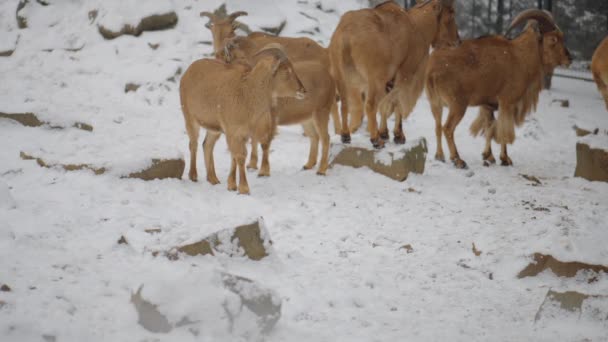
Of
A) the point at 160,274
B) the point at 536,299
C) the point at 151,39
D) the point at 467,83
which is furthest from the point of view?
the point at 151,39

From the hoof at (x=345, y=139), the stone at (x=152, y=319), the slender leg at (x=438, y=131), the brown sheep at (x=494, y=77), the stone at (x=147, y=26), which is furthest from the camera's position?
the stone at (x=147, y=26)

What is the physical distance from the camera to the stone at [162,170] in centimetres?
697

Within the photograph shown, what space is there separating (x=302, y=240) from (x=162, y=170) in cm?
222

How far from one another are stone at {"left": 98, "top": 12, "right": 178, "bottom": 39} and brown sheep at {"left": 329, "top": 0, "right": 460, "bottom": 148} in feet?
28.5

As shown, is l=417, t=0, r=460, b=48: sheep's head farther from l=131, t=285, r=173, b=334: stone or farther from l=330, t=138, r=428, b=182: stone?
l=131, t=285, r=173, b=334: stone

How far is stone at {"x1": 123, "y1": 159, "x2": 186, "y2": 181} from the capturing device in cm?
697

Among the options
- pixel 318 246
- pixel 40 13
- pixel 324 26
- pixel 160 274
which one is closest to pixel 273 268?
pixel 318 246

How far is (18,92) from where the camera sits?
1187 cm

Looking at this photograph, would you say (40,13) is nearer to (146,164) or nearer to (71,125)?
(71,125)

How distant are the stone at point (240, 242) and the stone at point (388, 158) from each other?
3.03 m

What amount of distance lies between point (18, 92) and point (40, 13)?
7.35 meters

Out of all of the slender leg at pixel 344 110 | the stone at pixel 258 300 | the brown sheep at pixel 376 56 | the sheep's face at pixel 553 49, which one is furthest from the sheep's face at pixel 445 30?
the stone at pixel 258 300

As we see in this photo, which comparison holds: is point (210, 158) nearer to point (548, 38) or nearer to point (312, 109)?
point (312, 109)

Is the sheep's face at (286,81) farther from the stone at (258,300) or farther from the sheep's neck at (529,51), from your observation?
the sheep's neck at (529,51)
